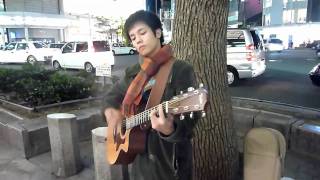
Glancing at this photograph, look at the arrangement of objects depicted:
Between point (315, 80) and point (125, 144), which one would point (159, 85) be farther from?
point (315, 80)

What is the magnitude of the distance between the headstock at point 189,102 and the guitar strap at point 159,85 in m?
0.19

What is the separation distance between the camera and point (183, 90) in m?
1.70

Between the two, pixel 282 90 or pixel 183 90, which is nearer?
pixel 183 90

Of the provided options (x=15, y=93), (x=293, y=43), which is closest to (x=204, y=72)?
(x=15, y=93)

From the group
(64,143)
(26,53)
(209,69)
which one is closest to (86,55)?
(26,53)

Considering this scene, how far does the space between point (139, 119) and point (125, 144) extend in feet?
0.81

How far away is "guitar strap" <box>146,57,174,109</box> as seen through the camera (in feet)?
5.68

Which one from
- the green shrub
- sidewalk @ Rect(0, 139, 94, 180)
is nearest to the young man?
sidewalk @ Rect(0, 139, 94, 180)

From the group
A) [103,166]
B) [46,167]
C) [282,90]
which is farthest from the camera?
[282,90]

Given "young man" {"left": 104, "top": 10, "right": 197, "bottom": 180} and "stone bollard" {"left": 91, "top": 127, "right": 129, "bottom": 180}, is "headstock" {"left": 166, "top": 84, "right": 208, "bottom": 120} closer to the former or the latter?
"young man" {"left": 104, "top": 10, "right": 197, "bottom": 180}

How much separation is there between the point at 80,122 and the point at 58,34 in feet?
131

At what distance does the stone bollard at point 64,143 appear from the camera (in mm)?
3973

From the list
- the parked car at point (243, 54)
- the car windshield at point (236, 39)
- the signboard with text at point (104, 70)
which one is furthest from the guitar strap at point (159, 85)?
the car windshield at point (236, 39)

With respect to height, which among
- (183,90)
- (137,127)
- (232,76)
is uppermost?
(183,90)
